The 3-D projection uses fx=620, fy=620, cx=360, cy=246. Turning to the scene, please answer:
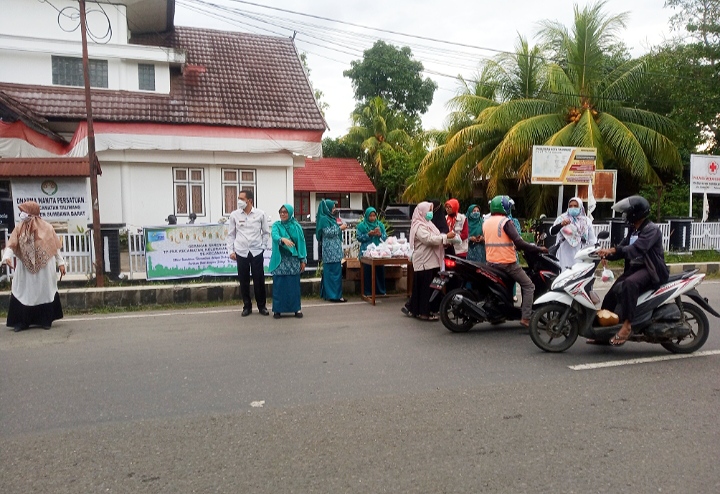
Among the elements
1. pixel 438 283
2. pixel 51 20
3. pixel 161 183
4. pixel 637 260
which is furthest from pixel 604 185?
pixel 51 20

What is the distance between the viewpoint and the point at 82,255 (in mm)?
10375

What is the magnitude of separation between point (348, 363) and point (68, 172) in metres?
7.84

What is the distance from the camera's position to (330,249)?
32.1 feet

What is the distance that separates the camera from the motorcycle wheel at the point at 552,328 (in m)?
6.12

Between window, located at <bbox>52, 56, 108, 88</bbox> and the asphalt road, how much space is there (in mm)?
13432

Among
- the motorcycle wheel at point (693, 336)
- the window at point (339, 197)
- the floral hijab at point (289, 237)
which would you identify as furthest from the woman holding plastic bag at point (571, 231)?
the window at point (339, 197)

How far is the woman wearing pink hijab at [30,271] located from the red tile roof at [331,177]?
78.9 ft

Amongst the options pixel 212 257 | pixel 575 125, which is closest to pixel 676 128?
pixel 575 125

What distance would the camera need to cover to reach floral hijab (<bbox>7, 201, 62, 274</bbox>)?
763cm

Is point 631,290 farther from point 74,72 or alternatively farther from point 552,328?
point 74,72

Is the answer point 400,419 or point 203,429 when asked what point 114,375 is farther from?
A: point 400,419

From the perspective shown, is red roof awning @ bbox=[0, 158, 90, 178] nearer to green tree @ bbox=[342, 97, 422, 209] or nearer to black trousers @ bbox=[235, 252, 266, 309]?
black trousers @ bbox=[235, 252, 266, 309]

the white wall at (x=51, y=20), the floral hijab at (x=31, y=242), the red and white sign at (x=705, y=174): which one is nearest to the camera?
the floral hijab at (x=31, y=242)

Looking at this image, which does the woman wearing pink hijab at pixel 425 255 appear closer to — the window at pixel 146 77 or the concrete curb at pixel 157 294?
the concrete curb at pixel 157 294
